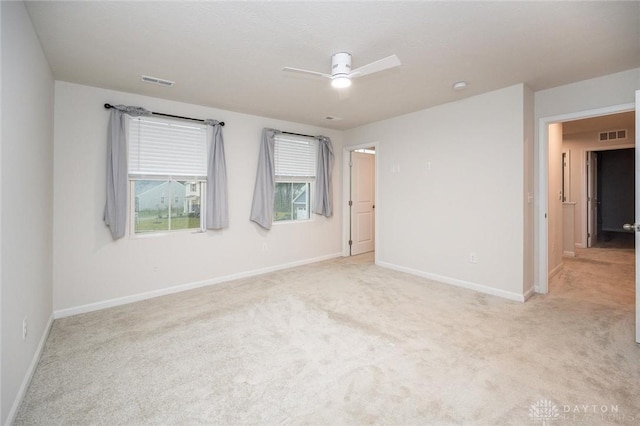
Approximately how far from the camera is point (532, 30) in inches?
85.6

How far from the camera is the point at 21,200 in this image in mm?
1869

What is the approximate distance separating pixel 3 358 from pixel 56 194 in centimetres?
203

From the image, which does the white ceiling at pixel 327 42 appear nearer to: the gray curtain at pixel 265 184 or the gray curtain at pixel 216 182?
the gray curtain at pixel 216 182

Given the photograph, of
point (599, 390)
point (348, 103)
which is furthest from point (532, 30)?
point (599, 390)

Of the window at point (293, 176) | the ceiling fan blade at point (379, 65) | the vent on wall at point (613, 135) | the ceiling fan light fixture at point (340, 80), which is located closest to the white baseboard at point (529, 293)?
the ceiling fan blade at point (379, 65)

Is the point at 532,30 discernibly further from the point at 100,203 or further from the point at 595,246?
the point at 595,246

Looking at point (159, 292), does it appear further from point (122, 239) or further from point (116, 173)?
point (116, 173)

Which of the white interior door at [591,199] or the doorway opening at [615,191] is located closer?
the white interior door at [591,199]

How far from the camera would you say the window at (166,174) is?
349 cm

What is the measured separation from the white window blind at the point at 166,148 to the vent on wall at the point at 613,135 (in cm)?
688

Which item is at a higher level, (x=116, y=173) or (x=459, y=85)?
(x=459, y=85)

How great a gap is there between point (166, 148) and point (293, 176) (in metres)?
1.95

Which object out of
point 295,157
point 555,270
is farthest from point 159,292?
point 555,270

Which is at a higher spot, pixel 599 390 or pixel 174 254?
pixel 174 254
